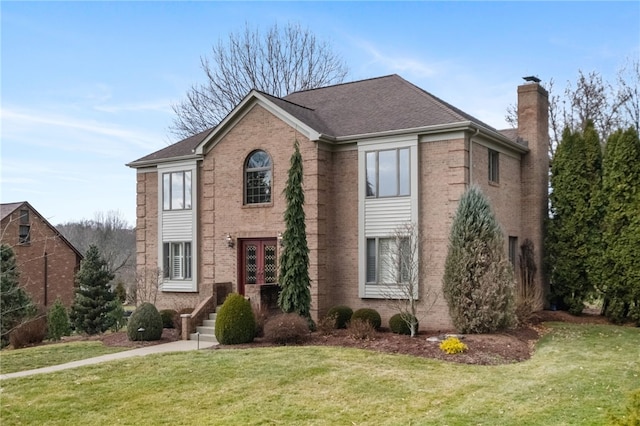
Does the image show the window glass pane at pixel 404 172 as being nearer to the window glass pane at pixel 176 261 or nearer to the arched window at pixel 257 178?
the arched window at pixel 257 178

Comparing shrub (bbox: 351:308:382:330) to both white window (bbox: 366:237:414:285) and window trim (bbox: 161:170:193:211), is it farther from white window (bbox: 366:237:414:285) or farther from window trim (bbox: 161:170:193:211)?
window trim (bbox: 161:170:193:211)

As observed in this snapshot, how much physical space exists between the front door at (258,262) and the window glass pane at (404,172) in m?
4.53

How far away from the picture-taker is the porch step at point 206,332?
55.2 ft

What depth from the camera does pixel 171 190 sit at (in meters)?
21.7

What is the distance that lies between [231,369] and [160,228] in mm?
11324

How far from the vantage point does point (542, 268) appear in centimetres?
2097

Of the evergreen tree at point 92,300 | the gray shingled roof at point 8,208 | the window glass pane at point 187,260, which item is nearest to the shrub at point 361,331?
the window glass pane at point 187,260

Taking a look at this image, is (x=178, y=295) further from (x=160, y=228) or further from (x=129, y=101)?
(x=129, y=101)

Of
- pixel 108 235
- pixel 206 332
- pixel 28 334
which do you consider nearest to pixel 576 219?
pixel 206 332

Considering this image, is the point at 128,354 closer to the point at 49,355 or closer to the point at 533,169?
the point at 49,355

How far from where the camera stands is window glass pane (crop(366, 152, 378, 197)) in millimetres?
17984

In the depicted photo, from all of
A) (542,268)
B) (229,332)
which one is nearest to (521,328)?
(542,268)

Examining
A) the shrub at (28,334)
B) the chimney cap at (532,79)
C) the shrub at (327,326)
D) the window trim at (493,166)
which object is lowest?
the shrub at (28,334)

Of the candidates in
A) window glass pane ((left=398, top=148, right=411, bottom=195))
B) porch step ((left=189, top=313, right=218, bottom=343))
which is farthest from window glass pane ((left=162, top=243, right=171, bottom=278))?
window glass pane ((left=398, top=148, right=411, bottom=195))
